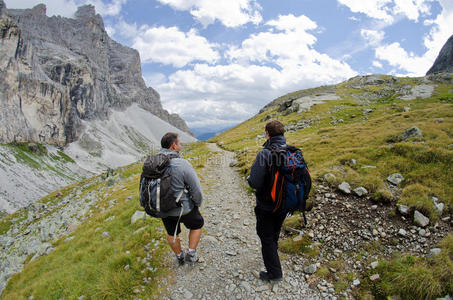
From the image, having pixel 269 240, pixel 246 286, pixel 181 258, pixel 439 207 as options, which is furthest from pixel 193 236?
pixel 439 207

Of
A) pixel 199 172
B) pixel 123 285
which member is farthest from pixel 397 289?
pixel 199 172

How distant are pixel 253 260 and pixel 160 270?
3072mm

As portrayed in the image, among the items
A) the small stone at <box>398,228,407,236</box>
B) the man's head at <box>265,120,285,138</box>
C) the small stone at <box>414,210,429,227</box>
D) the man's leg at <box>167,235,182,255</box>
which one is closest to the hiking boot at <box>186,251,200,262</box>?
the man's leg at <box>167,235,182,255</box>

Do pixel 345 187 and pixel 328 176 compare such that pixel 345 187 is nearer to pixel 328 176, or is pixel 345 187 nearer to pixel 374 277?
pixel 328 176

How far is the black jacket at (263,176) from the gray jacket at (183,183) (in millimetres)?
1569

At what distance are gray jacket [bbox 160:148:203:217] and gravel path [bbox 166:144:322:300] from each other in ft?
7.23

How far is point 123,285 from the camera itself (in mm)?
5848

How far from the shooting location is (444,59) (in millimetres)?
137125

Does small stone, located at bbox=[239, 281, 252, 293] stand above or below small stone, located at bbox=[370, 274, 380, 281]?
below

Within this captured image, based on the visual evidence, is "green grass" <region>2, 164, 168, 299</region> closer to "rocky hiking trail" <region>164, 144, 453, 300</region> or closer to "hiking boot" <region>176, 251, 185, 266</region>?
"hiking boot" <region>176, 251, 185, 266</region>

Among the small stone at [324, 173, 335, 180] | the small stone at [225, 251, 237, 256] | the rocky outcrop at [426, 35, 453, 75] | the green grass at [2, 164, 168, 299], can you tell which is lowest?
the green grass at [2, 164, 168, 299]

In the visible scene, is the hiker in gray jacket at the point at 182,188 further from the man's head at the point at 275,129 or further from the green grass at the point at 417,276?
the green grass at the point at 417,276

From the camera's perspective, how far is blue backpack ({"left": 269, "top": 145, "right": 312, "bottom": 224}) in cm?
504

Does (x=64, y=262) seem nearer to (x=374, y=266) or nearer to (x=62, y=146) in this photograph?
(x=374, y=266)
